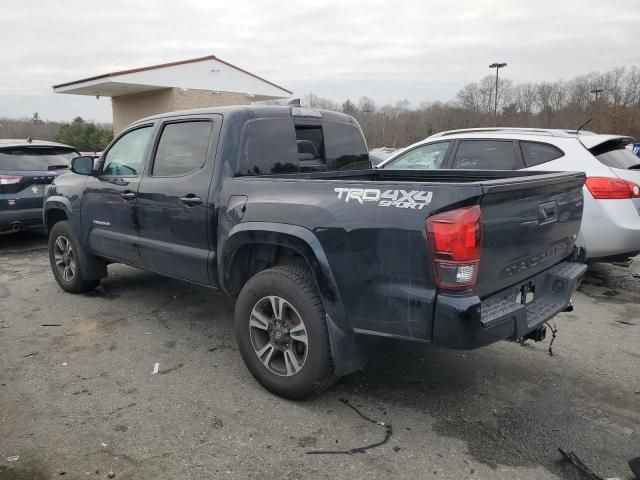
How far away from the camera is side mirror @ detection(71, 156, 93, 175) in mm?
5039

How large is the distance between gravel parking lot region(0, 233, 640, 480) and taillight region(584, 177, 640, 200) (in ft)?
4.00

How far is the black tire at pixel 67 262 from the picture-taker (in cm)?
548

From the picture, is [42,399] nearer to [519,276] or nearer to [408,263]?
[408,263]

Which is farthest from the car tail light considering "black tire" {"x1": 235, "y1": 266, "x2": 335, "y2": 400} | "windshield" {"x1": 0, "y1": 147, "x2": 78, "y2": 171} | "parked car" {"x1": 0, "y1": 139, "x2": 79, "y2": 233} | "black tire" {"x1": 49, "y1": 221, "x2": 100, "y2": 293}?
"black tire" {"x1": 235, "y1": 266, "x2": 335, "y2": 400}

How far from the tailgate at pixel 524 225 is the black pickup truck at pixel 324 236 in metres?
0.01

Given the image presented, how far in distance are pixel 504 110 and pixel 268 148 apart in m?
50.3

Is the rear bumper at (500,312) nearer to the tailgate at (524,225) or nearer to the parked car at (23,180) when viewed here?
the tailgate at (524,225)

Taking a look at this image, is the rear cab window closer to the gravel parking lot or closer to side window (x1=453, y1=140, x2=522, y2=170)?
the gravel parking lot

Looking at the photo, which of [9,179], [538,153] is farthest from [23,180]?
[538,153]

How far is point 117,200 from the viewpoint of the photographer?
4.71 metres

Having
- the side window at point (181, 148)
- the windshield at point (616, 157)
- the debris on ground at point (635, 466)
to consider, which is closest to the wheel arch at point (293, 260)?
the side window at point (181, 148)

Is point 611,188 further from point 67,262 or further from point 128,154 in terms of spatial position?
point 67,262

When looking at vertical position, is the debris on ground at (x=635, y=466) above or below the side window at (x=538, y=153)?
below

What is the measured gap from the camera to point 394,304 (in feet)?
9.07
